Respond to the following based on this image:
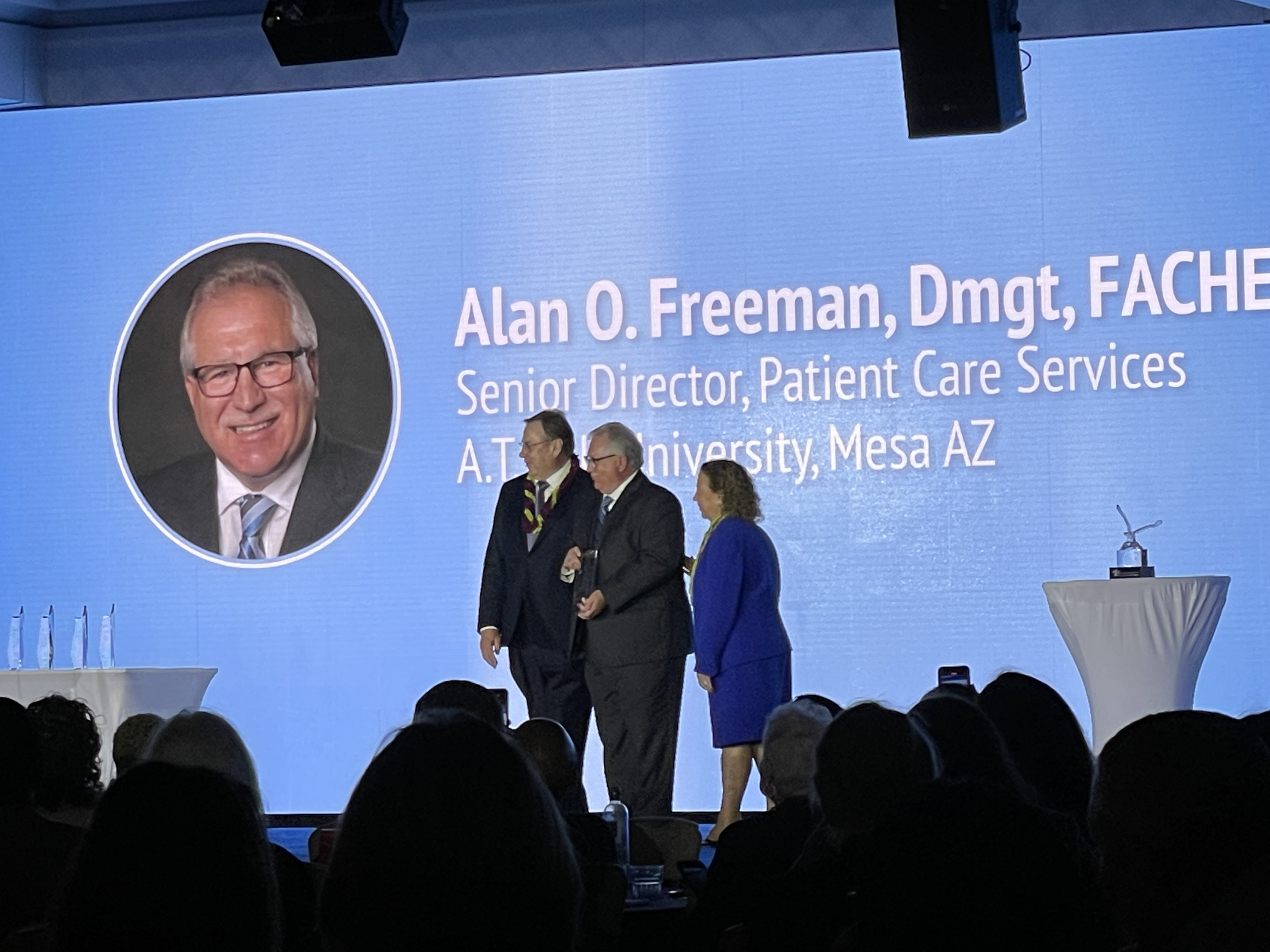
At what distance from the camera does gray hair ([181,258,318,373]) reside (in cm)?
775

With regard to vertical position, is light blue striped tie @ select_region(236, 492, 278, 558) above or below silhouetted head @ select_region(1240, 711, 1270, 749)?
above

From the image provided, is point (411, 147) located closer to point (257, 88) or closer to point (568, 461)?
point (257, 88)

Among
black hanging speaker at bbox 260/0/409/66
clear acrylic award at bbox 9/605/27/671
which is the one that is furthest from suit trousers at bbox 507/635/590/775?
clear acrylic award at bbox 9/605/27/671

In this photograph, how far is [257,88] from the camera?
25.8 ft

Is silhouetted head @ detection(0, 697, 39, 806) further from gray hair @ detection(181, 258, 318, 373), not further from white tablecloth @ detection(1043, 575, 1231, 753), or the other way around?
gray hair @ detection(181, 258, 318, 373)

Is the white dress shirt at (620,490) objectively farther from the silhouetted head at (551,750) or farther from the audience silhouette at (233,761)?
the audience silhouette at (233,761)

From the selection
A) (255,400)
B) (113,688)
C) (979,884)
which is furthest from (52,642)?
(979,884)

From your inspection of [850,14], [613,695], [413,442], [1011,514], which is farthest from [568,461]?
[850,14]

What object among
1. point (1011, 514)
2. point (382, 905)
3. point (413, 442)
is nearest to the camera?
point (382, 905)

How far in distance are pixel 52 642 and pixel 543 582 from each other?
2.65 metres

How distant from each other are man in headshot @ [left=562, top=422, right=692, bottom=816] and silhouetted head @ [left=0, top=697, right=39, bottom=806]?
3604mm

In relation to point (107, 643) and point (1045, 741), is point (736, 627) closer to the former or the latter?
point (107, 643)

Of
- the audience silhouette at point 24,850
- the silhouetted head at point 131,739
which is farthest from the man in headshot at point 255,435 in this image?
the audience silhouette at point 24,850

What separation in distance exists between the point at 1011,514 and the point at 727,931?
4.81 m
